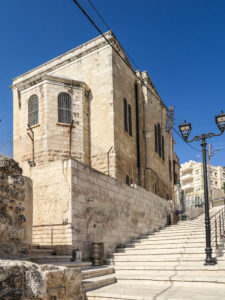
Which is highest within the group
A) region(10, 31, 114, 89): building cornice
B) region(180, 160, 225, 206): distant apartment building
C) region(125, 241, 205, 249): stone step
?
region(10, 31, 114, 89): building cornice

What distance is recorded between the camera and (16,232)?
616 cm

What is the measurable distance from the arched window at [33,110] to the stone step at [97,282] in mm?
11431

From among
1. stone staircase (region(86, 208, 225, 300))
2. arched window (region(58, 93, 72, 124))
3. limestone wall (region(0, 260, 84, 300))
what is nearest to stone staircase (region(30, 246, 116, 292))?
stone staircase (region(86, 208, 225, 300))

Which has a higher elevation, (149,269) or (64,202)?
(64,202)

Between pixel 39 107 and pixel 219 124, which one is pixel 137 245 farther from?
pixel 39 107

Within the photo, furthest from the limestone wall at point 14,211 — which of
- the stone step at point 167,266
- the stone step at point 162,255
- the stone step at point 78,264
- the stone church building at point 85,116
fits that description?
the stone church building at point 85,116

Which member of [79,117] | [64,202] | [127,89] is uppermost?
[127,89]

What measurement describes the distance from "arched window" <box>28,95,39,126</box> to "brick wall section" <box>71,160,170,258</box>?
7.52 m

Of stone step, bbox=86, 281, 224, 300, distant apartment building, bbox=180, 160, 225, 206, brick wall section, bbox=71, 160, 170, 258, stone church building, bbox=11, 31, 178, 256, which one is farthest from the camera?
distant apartment building, bbox=180, 160, 225, 206

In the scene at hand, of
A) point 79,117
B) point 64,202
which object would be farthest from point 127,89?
point 64,202

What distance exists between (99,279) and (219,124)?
5.53 meters

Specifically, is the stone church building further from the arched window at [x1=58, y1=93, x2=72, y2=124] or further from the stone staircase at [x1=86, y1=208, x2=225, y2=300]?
the stone staircase at [x1=86, y1=208, x2=225, y2=300]

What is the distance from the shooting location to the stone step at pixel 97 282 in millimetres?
7485

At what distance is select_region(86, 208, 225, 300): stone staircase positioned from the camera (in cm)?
707
